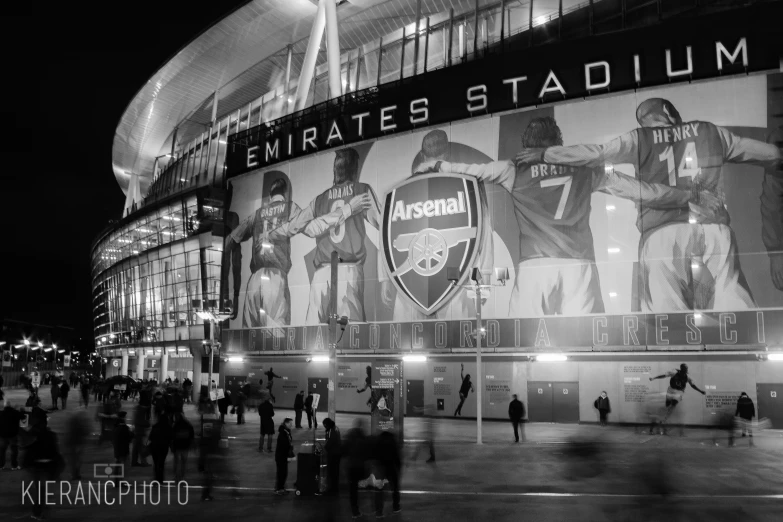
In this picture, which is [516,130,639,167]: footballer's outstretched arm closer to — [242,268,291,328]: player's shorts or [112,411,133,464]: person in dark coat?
[242,268,291,328]: player's shorts

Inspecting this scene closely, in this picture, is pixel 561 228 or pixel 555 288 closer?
pixel 555 288

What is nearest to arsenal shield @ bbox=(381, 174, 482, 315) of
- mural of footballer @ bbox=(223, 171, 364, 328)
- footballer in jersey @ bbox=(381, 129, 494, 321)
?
footballer in jersey @ bbox=(381, 129, 494, 321)

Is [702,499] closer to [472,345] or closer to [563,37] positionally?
[472,345]

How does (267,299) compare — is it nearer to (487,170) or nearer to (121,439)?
(487,170)

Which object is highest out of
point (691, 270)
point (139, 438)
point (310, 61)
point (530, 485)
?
point (310, 61)

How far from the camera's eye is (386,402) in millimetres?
19625

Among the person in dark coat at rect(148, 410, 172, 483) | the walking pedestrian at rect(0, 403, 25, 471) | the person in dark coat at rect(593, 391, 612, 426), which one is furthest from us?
the person in dark coat at rect(593, 391, 612, 426)

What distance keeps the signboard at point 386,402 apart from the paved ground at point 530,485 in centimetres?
120

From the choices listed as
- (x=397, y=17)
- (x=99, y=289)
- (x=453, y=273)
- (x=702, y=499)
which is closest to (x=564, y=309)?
(x=453, y=273)

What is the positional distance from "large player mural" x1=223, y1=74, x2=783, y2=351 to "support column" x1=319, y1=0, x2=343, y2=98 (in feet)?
18.0

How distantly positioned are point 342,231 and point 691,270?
63.0 ft

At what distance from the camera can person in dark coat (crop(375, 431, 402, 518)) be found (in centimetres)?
1214

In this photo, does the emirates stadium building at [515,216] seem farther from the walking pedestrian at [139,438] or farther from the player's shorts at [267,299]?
the walking pedestrian at [139,438]

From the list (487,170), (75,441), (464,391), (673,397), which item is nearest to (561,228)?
(487,170)
